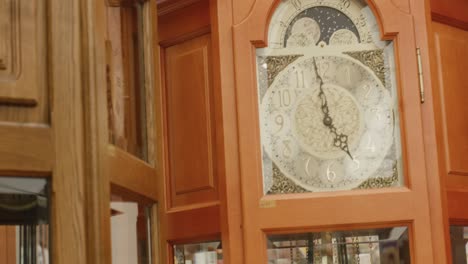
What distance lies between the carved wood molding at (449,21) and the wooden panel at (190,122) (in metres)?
0.52

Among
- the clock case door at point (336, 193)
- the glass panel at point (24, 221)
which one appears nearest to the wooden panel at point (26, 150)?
the glass panel at point (24, 221)

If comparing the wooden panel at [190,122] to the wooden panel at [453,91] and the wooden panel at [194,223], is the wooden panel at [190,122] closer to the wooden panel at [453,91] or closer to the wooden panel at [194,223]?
the wooden panel at [194,223]

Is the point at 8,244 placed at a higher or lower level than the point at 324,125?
lower

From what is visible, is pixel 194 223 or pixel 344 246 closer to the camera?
pixel 344 246

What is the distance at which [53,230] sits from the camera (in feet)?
2.29

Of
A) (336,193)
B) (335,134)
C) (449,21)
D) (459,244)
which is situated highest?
(449,21)

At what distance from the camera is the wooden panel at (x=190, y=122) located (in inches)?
71.5

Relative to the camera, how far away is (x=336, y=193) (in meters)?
1.70

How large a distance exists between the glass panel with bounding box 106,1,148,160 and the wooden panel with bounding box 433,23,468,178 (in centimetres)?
102

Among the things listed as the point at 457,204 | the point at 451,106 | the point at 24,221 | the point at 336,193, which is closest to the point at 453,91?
the point at 451,106

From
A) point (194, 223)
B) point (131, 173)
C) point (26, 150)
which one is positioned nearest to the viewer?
point (26, 150)

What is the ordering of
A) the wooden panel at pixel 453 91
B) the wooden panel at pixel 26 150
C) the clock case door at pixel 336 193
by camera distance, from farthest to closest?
1. the wooden panel at pixel 453 91
2. the clock case door at pixel 336 193
3. the wooden panel at pixel 26 150

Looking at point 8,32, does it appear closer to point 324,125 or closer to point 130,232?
point 130,232

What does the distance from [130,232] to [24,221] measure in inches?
6.0
